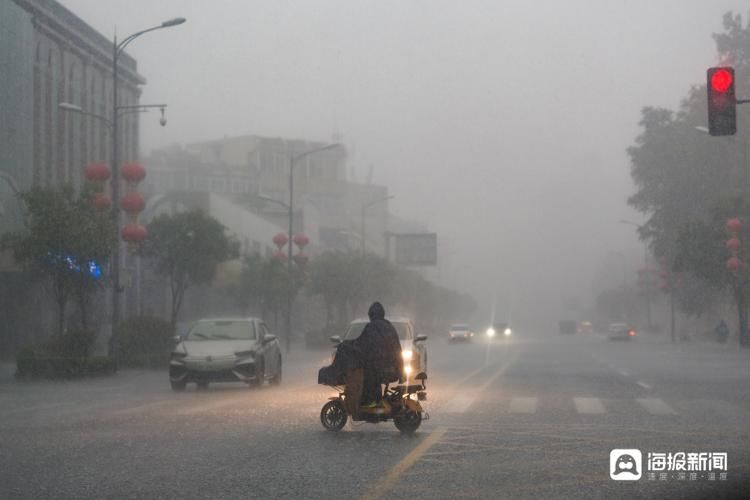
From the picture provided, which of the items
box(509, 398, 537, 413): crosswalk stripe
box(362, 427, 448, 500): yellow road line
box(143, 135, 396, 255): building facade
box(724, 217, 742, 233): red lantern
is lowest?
box(509, 398, 537, 413): crosswalk stripe

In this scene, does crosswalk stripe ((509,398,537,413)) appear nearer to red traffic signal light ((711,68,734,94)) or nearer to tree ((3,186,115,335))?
red traffic signal light ((711,68,734,94))

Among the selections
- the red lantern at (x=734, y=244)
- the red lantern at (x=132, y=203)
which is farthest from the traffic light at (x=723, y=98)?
the red lantern at (x=734, y=244)

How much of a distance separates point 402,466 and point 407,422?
3.49 meters

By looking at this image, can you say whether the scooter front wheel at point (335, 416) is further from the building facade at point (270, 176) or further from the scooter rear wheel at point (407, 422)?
the building facade at point (270, 176)

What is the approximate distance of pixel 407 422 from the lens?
1570 centimetres

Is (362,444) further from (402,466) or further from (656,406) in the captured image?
(656,406)

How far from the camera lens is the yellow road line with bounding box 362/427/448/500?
410 inches

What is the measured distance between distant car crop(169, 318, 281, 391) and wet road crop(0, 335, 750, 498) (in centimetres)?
46

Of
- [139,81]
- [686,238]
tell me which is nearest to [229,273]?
[139,81]

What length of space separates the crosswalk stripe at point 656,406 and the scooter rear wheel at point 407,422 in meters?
4.85

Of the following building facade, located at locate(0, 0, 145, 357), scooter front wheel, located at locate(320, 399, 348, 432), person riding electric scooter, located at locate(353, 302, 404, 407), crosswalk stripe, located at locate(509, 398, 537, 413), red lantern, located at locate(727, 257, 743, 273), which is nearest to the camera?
person riding electric scooter, located at locate(353, 302, 404, 407)

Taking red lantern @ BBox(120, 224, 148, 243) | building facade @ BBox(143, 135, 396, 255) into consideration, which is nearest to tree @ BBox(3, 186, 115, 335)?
red lantern @ BBox(120, 224, 148, 243)

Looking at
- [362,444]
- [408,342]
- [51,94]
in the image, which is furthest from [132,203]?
[51,94]

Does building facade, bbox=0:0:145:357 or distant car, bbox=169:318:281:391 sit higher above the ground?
building facade, bbox=0:0:145:357
